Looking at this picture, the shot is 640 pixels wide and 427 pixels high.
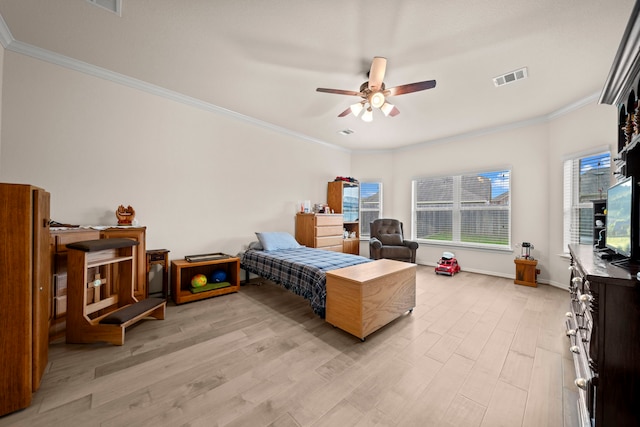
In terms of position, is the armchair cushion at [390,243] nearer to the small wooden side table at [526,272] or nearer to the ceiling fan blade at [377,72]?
the small wooden side table at [526,272]

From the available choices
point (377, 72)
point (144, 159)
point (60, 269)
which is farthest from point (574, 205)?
point (60, 269)

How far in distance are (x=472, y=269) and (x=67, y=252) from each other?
20.0 ft

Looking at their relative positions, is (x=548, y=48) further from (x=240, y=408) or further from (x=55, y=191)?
(x=55, y=191)

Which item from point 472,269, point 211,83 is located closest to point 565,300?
point 472,269

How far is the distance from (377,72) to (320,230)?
295 cm

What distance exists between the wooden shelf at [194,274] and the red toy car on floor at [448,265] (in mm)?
3763

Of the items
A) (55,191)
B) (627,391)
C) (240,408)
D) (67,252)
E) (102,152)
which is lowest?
(240,408)

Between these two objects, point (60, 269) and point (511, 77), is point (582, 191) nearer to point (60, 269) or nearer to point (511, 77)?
point (511, 77)

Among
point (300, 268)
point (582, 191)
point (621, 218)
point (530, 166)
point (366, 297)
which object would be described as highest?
point (530, 166)

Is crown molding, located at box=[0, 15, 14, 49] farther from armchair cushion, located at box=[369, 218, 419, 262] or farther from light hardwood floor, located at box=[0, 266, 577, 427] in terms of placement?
armchair cushion, located at box=[369, 218, 419, 262]

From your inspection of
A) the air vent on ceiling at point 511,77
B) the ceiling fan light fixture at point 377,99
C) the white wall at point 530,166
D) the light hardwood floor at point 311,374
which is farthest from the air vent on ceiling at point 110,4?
the white wall at point 530,166

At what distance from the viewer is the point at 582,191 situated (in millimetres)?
3484

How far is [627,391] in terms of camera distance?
1.05 m

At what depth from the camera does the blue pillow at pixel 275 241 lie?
12.8ft
